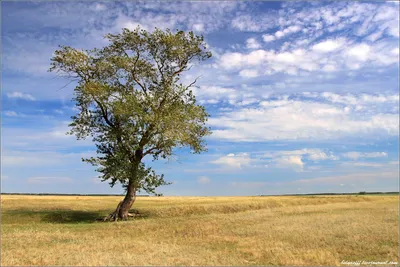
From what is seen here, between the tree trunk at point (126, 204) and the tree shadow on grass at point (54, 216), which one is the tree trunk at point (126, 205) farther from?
the tree shadow on grass at point (54, 216)

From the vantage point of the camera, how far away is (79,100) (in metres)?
41.9

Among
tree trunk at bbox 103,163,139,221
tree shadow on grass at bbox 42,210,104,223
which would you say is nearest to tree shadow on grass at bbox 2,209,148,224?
tree shadow on grass at bbox 42,210,104,223

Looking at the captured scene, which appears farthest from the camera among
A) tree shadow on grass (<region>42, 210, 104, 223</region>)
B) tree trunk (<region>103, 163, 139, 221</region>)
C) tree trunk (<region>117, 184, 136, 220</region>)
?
tree trunk (<region>117, 184, 136, 220</region>)

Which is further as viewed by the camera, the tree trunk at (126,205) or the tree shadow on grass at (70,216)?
the tree trunk at (126,205)

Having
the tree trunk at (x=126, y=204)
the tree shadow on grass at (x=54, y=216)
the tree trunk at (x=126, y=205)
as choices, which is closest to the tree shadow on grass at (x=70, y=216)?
the tree shadow on grass at (x=54, y=216)

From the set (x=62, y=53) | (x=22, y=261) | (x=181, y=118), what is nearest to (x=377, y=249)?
(x=22, y=261)

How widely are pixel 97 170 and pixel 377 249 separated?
3102cm

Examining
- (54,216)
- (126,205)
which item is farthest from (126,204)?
(54,216)

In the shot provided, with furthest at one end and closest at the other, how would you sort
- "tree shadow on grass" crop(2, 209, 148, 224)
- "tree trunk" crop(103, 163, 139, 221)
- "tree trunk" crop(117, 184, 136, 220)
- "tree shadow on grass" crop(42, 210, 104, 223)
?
"tree trunk" crop(117, 184, 136, 220)
"tree trunk" crop(103, 163, 139, 221)
"tree shadow on grass" crop(42, 210, 104, 223)
"tree shadow on grass" crop(2, 209, 148, 224)

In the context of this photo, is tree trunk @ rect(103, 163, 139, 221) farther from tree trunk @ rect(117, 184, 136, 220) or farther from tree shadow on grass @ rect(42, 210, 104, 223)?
tree shadow on grass @ rect(42, 210, 104, 223)

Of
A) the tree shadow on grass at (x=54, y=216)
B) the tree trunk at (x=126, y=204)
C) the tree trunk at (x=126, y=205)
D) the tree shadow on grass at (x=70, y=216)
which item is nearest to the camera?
the tree shadow on grass at (x=54, y=216)

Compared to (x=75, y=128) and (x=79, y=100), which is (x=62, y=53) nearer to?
(x=79, y=100)

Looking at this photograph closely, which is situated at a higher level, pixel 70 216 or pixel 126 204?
pixel 126 204

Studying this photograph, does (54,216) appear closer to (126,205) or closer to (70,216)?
(70,216)
